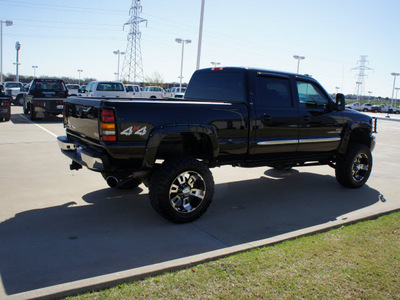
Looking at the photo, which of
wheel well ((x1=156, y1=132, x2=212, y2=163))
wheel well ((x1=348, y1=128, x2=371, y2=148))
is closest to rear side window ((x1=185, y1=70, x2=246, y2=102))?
wheel well ((x1=156, y1=132, x2=212, y2=163))

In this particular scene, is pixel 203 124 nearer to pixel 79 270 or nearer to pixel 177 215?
pixel 177 215

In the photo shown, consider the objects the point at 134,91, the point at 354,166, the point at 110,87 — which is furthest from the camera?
the point at 134,91

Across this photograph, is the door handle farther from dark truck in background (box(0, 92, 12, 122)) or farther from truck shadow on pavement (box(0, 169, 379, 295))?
dark truck in background (box(0, 92, 12, 122))

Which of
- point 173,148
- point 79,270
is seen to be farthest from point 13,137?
point 79,270

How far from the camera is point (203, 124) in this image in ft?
15.0

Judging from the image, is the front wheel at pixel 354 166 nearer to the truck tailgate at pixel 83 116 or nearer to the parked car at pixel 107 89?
the truck tailgate at pixel 83 116

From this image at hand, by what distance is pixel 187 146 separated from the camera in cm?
511

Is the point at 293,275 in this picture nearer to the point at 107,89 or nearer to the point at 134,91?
the point at 107,89

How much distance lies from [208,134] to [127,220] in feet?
4.88

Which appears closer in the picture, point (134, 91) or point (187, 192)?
point (187, 192)

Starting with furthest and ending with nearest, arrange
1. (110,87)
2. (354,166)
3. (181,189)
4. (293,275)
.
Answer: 1. (110,87)
2. (354,166)
3. (181,189)
4. (293,275)

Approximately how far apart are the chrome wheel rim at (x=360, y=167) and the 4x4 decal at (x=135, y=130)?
425 centimetres

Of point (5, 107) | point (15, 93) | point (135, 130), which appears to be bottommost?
point (5, 107)

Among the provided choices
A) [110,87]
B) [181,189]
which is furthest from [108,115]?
[110,87]
